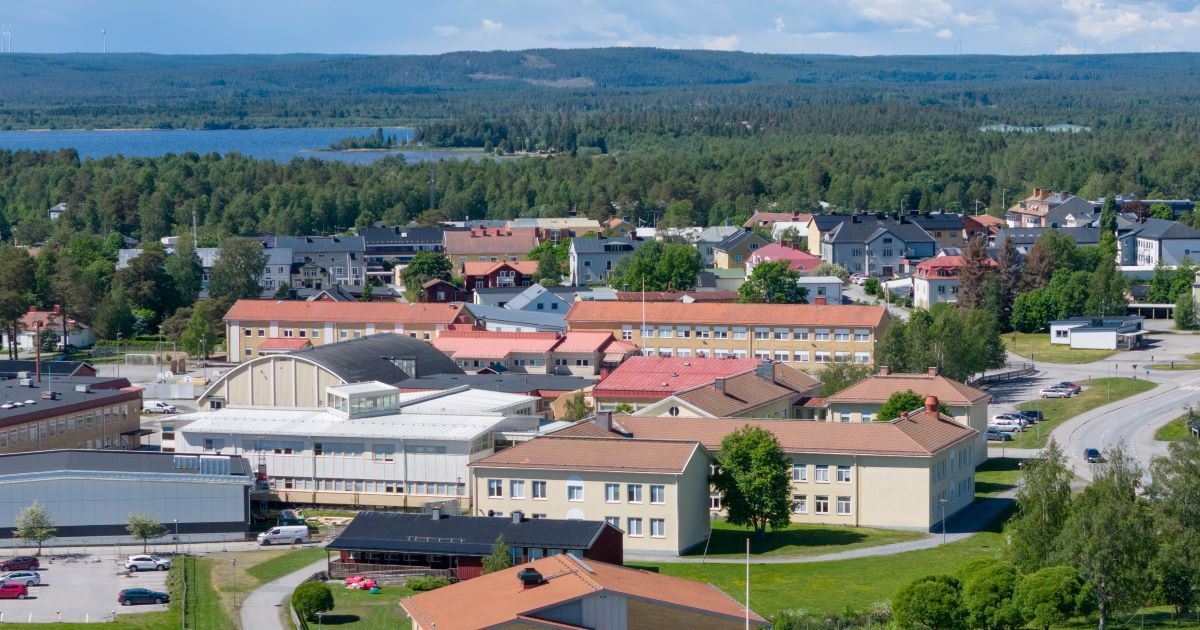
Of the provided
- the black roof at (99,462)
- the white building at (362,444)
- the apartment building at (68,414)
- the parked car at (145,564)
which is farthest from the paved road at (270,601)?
the apartment building at (68,414)

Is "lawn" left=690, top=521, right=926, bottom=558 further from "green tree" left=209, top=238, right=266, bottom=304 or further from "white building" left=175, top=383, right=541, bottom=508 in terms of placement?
"green tree" left=209, top=238, right=266, bottom=304

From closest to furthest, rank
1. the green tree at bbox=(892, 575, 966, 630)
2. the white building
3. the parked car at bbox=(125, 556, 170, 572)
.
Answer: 1. the green tree at bbox=(892, 575, 966, 630)
2. the parked car at bbox=(125, 556, 170, 572)
3. the white building

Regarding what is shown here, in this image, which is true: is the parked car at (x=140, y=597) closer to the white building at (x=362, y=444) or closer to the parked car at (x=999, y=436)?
the white building at (x=362, y=444)

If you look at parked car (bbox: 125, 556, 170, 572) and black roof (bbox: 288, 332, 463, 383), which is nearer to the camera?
parked car (bbox: 125, 556, 170, 572)

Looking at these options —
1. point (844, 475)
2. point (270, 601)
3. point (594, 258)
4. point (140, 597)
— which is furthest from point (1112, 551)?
point (594, 258)

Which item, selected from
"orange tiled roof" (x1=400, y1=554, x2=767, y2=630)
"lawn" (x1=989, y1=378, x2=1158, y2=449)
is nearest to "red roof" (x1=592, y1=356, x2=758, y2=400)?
"lawn" (x1=989, y1=378, x2=1158, y2=449)

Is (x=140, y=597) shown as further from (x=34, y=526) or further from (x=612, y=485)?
(x=612, y=485)

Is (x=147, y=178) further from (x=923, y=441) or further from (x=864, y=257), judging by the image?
(x=923, y=441)
